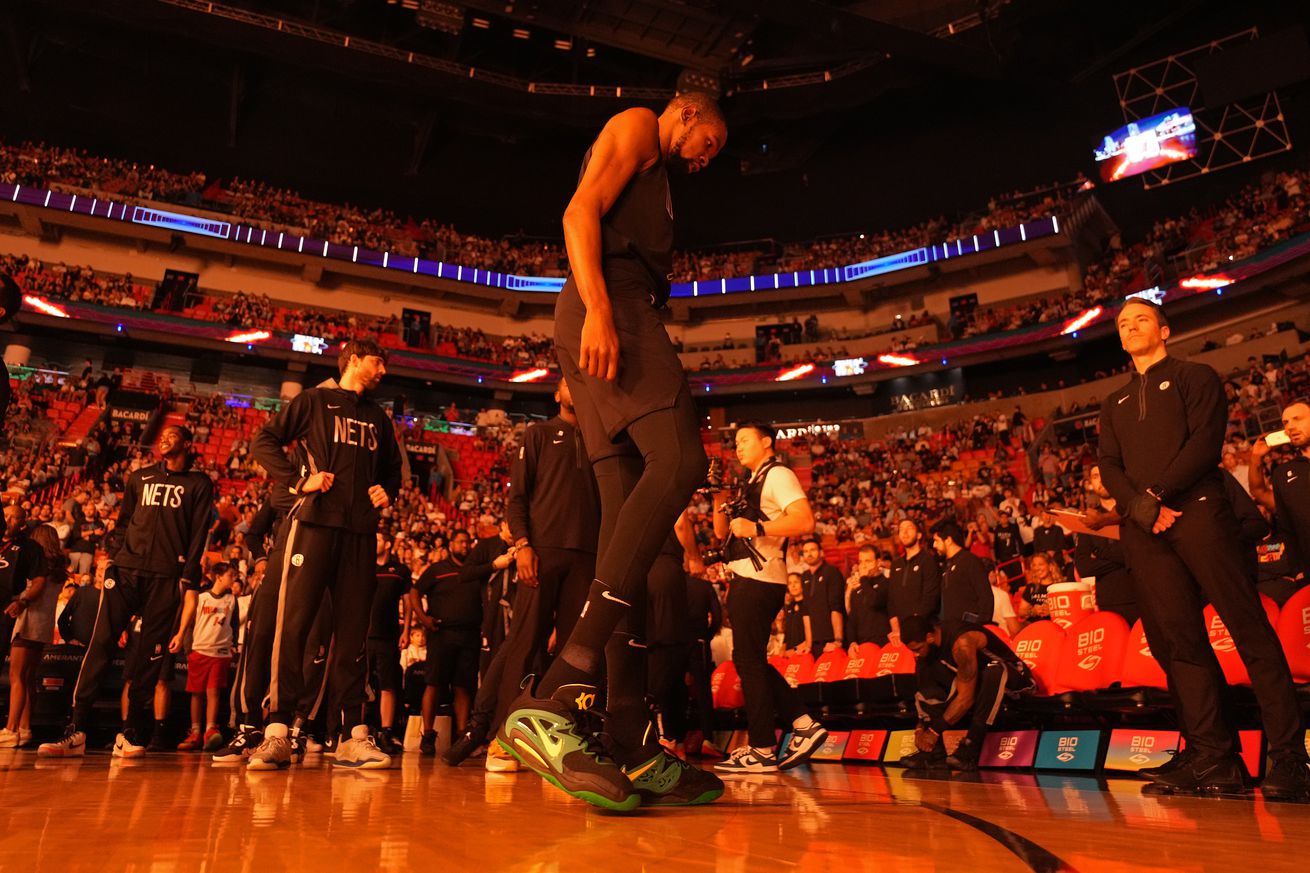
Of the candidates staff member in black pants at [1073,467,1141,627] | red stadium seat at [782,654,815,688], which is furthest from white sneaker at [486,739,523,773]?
red stadium seat at [782,654,815,688]

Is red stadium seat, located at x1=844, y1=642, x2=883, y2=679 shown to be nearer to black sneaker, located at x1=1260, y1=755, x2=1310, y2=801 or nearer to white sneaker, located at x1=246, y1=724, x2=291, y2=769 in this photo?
black sneaker, located at x1=1260, y1=755, x2=1310, y2=801

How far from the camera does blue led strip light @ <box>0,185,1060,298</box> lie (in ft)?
83.5

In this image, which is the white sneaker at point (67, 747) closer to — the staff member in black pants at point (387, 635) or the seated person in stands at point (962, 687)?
the staff member in black pants at point (387, 635)

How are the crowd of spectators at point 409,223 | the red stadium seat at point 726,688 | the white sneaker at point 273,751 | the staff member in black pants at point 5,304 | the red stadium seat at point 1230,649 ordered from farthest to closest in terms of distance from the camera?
1. the crowd of spectators at point 409,223
2. the red stadium seat at point 726,688
3. the red stadium seat at point 1230,649
4. the white sneaker at point 273,751
5. the staff member in black pants at point 5,304

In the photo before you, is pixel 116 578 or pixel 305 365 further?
pixel 305 365

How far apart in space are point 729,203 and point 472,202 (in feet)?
30.4

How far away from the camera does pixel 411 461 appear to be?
24438 millimetres

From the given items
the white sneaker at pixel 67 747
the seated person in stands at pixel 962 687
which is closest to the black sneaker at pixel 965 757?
the seated person in stands at pixel 962 687

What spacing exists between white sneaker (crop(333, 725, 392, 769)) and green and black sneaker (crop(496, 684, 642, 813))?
5.72 ft

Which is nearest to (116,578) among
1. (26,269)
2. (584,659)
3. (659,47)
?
Result: (584,659)

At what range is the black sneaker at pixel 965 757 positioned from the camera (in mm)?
4714

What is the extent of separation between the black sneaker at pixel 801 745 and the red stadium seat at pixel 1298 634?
2.02 m

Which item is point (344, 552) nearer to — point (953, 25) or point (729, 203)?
point (953, 25)

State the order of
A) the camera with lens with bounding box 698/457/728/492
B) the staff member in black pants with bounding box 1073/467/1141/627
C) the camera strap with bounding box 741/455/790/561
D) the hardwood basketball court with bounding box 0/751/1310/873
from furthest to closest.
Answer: the staff member in black pants with bounding box 1073/467/1141/627 < the camera strap with bounding box 741/455/790/561 < the camera with lens with bounding box 698/457/728/492 < the hardwood basketball court with bounding box 0/751/1310/873
